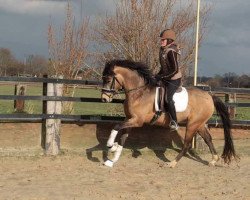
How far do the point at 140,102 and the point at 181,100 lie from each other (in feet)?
→ 2.74

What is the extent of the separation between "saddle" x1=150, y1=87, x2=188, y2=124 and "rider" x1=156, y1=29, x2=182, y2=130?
10cm

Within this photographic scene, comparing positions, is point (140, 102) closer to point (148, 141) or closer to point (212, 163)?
point (148, 141)

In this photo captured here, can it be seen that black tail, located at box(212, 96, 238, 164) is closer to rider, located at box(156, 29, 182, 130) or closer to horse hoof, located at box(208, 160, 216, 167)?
horse hoof, located at box(208, 160, 216, 167)

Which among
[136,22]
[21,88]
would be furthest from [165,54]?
[21,88]

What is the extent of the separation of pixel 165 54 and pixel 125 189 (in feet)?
9.59

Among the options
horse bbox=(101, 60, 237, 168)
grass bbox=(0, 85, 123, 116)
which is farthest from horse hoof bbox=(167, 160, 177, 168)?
grass bbox=(0, 85, 123, 116)

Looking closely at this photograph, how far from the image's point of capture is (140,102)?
8.40 m

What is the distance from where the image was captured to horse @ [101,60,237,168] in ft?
27.0

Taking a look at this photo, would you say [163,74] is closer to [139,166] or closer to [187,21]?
[139,166]

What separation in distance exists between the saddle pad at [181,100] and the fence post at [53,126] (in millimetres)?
2416

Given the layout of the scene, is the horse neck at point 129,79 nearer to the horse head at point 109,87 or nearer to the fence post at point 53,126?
the horse head at point 109,87

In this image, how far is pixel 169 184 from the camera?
709cm

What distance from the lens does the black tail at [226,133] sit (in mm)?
8961

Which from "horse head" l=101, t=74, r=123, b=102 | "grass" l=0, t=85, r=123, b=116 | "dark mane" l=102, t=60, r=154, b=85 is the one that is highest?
"dark mane" l=102, t=60, r=154, b=85
